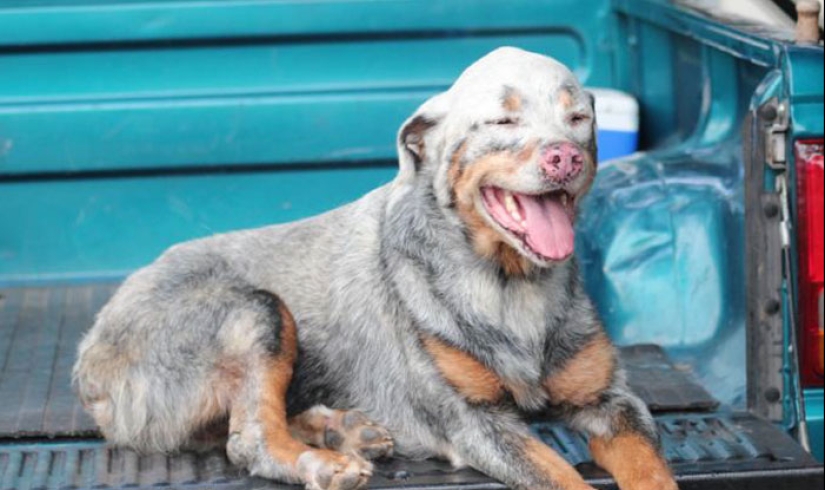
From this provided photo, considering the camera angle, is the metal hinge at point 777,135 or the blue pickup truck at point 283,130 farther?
the blue pickup truck at point 283,130

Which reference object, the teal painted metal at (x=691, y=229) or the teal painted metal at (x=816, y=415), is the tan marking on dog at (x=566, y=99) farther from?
the teal painted metal at (x=816, y=415)

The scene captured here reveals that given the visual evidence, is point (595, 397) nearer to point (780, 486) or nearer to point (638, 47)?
point (780, 486)

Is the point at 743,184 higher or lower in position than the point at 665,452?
higher

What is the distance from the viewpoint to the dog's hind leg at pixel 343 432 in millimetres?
4375

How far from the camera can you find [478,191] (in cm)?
432

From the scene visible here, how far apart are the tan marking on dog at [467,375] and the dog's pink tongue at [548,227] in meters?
0.33

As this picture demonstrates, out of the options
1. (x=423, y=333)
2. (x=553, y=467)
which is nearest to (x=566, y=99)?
(x=423, y=333)

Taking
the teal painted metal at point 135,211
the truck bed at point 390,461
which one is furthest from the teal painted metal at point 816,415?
the teal painted metal at point 135,211

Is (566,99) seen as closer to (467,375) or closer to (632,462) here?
(467,375)

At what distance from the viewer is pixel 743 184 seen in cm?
473

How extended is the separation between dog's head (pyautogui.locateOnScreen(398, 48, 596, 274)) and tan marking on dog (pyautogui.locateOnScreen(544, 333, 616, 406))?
272mm

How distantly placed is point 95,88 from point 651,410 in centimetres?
214

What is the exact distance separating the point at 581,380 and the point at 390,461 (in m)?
0.50

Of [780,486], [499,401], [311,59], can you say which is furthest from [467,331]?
[311,59]
